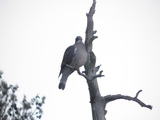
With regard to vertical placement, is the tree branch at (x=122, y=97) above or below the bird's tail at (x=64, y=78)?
below

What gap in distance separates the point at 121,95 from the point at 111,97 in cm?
19

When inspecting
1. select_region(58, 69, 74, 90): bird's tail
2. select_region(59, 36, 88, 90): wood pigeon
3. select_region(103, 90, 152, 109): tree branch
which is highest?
select_region(59, 36, 88, 90): wood pigeon

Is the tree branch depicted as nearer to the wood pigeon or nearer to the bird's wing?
the wood pigeon

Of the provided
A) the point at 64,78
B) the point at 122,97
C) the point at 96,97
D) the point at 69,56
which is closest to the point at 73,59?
A: the point at 69,56

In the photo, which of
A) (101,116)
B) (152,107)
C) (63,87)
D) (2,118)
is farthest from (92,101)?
(2,118)

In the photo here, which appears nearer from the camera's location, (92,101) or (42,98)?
(92,101)

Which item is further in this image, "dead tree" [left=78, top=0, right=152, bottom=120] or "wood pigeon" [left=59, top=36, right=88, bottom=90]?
"wood pigeon" [left=59, top=36, right=88, bottom=90]

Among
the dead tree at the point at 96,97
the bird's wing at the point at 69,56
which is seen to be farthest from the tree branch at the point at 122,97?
the bird's wing at the point at 69,56

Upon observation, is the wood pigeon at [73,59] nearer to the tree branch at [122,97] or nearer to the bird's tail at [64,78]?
the bird's tail at [64,78]

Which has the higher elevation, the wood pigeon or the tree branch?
the wood pigeon

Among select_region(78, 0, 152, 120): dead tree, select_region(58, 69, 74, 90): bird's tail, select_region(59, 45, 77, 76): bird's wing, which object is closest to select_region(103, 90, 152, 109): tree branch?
select_region(78, 0, 152, 120): dead tree

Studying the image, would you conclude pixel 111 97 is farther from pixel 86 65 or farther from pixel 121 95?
pixel 86 65

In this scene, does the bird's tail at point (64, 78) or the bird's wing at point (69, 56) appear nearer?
the bird's tail at point (64, 78)

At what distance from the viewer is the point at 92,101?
14.4 ft
